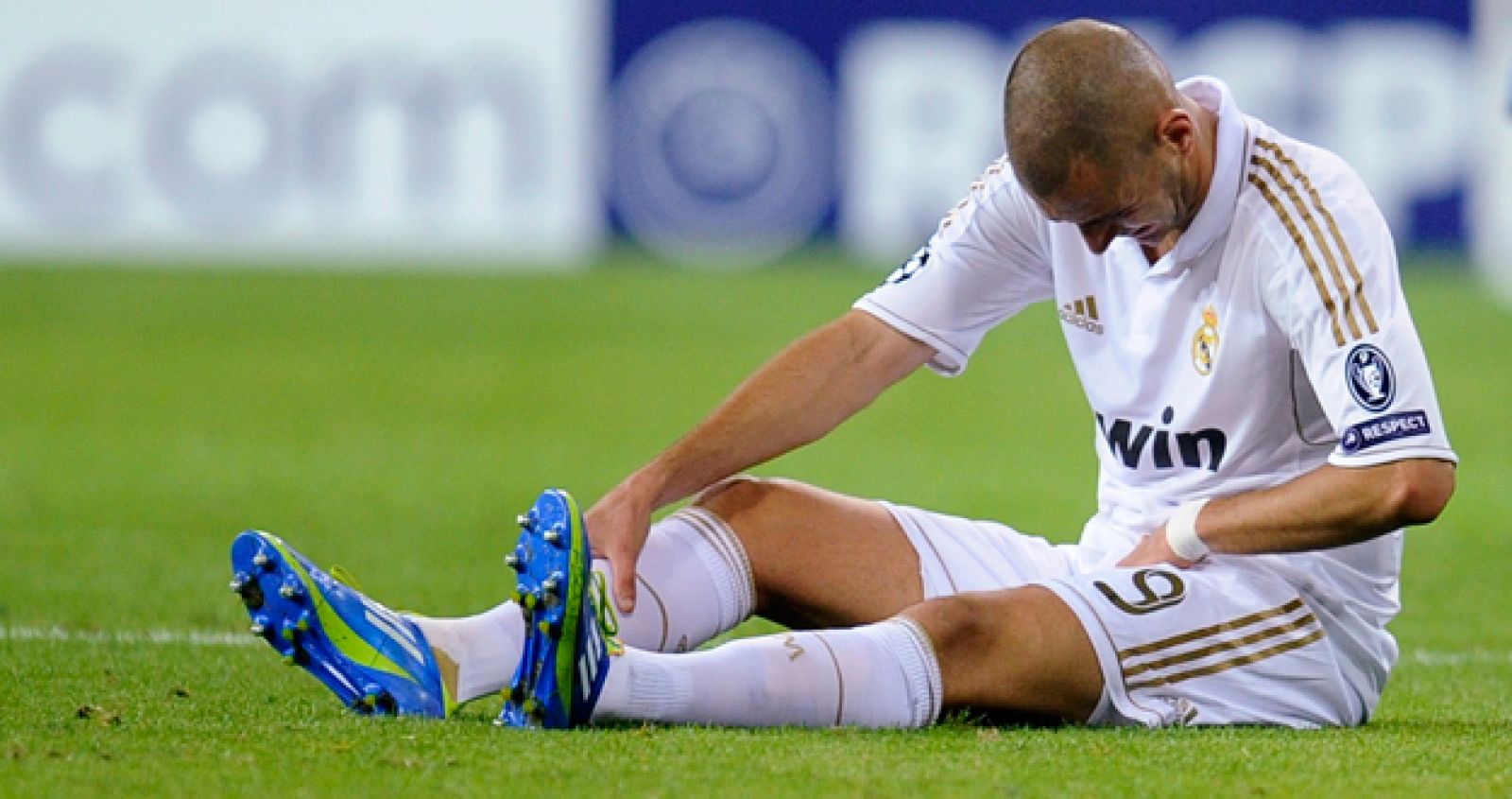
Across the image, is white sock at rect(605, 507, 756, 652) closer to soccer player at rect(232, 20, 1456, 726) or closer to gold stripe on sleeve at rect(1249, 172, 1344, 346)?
soccer player at rect(232, 20, 1456, 726)

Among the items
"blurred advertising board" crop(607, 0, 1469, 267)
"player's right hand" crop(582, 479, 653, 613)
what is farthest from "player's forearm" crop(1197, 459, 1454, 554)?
"blurred advertising board" crop(607, 0, 1469, 267)

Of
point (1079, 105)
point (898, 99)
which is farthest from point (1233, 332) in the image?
point (898, 99)

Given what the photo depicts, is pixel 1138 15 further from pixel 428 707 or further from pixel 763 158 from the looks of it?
pixel 428 707

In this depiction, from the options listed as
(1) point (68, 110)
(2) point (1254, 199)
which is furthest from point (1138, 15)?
(2) point (1254, 199)

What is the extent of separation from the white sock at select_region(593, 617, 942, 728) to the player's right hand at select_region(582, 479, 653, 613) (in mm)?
204

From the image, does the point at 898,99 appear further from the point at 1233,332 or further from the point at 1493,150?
the point at 1233,332

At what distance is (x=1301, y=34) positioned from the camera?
15609mm

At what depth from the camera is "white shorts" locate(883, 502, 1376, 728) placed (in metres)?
3.63

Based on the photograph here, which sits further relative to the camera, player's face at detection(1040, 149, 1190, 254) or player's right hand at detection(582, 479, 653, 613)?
player's right hand at detection(582, 479, 653, 613)

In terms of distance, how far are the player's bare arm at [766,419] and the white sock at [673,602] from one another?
0.06 m

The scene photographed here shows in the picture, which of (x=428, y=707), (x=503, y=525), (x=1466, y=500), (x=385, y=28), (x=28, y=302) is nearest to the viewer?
(x=428, y=707)

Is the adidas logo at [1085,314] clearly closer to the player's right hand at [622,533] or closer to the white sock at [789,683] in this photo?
the white sock at [789,683]

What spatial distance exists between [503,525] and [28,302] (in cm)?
829

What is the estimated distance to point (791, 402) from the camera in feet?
13.5
